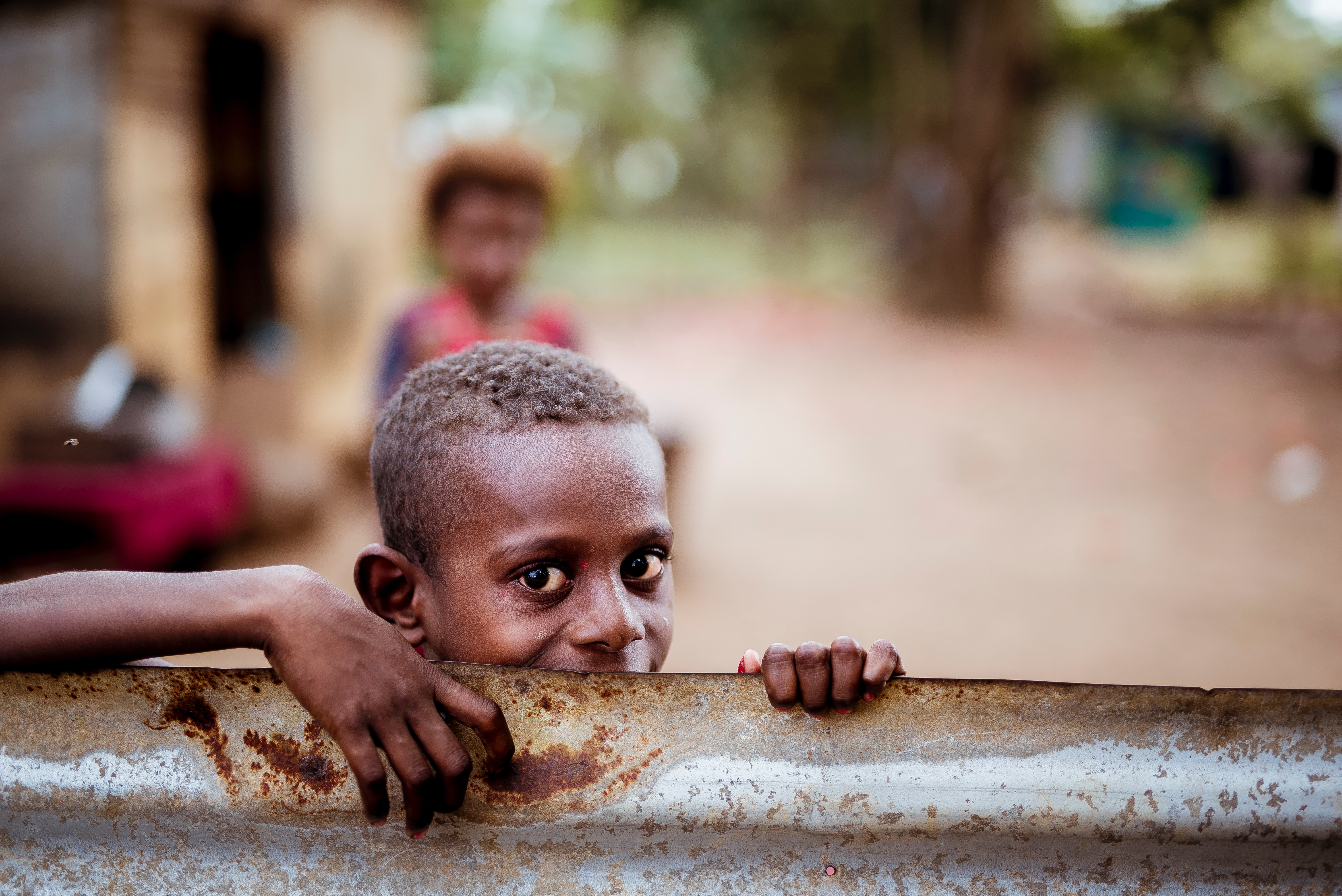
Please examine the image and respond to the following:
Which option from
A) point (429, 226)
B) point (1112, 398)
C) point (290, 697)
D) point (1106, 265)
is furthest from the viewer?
point (1106, 265)

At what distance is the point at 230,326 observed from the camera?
7277 mm

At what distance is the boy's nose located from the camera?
3.90ft

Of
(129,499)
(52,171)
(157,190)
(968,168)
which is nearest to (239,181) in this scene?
(157,190)

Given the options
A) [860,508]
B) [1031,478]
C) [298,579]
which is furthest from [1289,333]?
[298,579]

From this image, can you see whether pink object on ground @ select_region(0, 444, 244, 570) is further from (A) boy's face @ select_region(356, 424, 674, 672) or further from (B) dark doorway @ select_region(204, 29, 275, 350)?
(A) boy's face @ select_region(356, 424, 674, 672)

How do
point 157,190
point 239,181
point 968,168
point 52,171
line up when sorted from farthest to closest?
1. point 968,168
2. point 239,181
3. point 157,190
4. point 52,171

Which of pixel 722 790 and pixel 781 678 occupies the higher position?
pixel 781 678

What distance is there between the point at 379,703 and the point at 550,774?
17cm

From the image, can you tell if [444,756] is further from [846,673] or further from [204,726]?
[846,673]

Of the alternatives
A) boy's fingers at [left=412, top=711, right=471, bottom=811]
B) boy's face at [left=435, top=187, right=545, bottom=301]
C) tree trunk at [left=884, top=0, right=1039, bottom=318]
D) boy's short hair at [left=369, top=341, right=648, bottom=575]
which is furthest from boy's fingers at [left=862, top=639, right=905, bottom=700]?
tree trunk at [left=884, top=0, right=1039, bottom=318]

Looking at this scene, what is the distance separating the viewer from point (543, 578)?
4.06ft

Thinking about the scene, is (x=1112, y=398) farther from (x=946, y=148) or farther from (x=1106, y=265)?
(x=1106, y=265)

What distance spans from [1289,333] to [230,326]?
10050 mm

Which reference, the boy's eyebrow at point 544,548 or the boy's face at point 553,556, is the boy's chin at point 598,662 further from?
the boy's eyebrow at point 544,548
